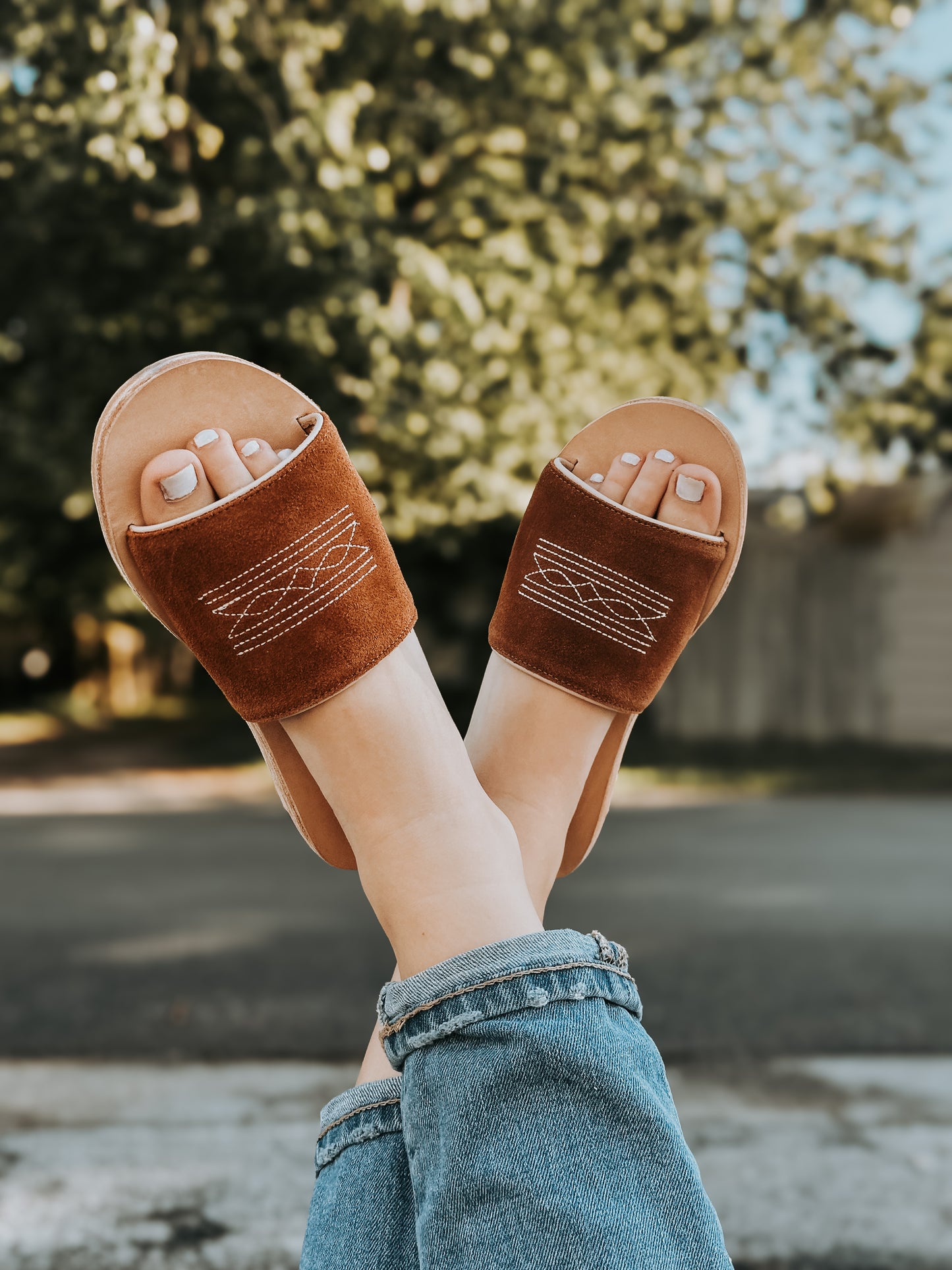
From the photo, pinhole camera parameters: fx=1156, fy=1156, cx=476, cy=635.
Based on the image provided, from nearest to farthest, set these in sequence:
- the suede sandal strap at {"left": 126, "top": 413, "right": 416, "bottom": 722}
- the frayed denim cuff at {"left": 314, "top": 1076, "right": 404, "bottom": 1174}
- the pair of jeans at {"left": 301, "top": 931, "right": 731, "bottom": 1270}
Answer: the pair of jeans at {"left": 301, "top": 931, "right": 731, "bottom": 1270}
the frayed denim cuff at {"left": 314, "top": 1076, "right": 404, "bottom": 1174}
the suede sandal strap at {"left": 126, "top": 413, "right": 416, "bottom": 722}

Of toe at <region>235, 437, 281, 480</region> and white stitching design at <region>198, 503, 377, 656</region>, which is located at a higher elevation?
toe at <region>235, 437, 281, 480</region>

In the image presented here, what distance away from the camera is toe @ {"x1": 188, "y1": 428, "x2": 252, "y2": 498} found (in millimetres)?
1356

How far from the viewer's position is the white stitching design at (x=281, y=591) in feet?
4.37

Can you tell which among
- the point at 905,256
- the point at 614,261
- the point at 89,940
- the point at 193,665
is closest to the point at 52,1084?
the point at 89,940

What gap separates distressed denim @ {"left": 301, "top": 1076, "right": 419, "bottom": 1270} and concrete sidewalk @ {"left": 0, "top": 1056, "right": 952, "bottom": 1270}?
2.04ft

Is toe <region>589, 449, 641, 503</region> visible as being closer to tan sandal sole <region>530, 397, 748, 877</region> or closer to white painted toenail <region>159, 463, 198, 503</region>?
tan sandal sole <region>530, 397, 748, 877</region>

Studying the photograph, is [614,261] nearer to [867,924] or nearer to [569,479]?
[867,924]

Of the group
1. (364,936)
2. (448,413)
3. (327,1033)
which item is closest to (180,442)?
(327,1033)

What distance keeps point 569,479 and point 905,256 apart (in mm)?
4375

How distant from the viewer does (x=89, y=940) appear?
3.20 m

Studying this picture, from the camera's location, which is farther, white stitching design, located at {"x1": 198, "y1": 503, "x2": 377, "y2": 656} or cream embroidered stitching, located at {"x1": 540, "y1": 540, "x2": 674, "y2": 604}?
cream embroidered stitching, located at {"x1": 540, "y1": 540, "x2": 674, "y2": 604}

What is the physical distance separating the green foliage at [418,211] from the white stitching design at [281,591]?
73.1 inches

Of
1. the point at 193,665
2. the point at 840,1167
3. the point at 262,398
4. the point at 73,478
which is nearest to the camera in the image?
the point at 262,398

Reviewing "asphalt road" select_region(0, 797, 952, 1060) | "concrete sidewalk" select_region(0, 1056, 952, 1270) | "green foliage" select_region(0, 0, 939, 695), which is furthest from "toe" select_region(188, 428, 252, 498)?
"green foliage" select_region(0, 0, 939, 695)
